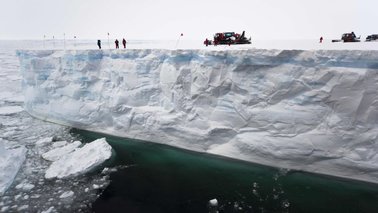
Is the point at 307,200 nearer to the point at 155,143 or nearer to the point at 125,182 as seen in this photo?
the point at 125,182

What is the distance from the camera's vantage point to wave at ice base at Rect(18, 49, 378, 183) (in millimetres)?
8156

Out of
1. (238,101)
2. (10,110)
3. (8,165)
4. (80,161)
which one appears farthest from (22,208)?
(10,110)

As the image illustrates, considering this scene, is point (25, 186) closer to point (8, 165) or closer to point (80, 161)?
point (8, 165)

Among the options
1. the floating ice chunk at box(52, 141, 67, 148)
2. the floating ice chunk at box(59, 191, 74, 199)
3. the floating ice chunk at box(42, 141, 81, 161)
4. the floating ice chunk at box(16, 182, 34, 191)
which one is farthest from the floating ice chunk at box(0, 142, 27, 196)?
the floating ice chunk at box(59, 191, 74, 199)

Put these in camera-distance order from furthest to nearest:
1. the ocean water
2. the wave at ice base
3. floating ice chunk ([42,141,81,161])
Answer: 1. floating ice chunk ([42,141,81,161])
2. the wave at ice base
3. the ocean water

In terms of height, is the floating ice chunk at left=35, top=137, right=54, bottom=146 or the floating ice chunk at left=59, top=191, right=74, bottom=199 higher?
the floating ice chunk at left=35, top=137, right=54, bottom=146

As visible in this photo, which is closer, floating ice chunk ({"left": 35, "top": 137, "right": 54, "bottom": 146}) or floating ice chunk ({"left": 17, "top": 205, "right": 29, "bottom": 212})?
floating ice chunk ({"left": 17, "top": 205, "right": 29, "bottom": 212})

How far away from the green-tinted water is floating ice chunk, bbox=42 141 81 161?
6.95 feet

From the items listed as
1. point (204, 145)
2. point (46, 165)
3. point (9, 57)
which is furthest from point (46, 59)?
point (9, 57)

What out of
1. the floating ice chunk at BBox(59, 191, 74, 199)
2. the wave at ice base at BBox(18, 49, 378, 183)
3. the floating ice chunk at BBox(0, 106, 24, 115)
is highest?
the wave at ice base at BBox(18, 49, 378, 183)

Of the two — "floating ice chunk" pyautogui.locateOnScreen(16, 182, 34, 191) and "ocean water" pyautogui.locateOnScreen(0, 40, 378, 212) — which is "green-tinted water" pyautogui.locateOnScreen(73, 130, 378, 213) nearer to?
"ocean water" pyautogui.locateOnScreen(0, 40, 378, 212)

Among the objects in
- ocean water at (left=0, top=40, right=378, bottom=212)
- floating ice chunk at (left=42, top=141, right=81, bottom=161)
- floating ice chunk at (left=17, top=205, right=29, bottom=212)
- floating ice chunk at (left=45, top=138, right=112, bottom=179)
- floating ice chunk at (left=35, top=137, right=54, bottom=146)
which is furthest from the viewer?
floating ice chunk at (left=35, top=137, right=54, bottom=146)

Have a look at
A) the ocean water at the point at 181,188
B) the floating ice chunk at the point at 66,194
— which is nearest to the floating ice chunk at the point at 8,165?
the ocean water at the point at 181,188

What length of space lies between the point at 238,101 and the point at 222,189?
11.5ft
